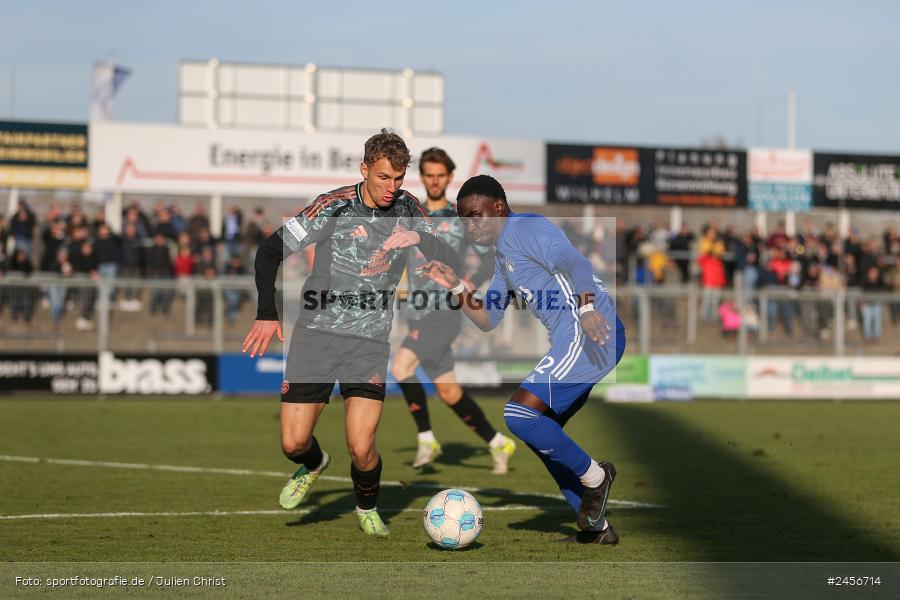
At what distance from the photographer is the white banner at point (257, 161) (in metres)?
29.9

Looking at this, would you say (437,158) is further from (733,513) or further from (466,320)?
(466,320)

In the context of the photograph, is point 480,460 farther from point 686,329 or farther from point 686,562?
point 686,329

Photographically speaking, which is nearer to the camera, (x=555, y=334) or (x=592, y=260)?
(x=555, y=334)

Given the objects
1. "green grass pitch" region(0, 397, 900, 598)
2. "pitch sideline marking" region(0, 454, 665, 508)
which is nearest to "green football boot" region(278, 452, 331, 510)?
"green grass pitch" region(0, 397, 900, 598)

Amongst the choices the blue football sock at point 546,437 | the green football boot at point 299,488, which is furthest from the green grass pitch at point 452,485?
the blue football sock at point 546,437

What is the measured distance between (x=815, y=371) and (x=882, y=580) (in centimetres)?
1769

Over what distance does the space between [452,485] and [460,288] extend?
10.7ft

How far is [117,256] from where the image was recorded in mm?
23359

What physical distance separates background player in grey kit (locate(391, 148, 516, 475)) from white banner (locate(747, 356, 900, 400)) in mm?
12527

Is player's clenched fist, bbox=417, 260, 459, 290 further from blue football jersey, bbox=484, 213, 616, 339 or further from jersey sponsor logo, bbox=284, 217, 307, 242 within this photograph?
jersey sponsor logo, bbox=284, 217, 307, 242

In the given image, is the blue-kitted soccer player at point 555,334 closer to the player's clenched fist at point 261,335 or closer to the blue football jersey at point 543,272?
the blue football jersey at point 543,272

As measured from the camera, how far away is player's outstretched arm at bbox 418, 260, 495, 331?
7844 mm

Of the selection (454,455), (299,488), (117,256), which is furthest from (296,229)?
(117,256)

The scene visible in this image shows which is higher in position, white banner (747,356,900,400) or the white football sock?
the white football sock
